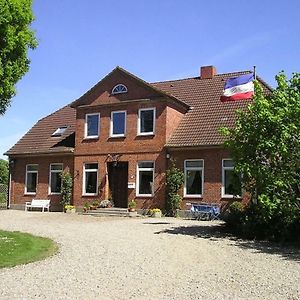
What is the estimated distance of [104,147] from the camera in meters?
27.6

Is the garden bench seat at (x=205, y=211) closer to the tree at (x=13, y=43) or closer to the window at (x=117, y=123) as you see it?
the window at (x=117, y=123)

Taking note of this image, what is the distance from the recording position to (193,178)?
2525 cm

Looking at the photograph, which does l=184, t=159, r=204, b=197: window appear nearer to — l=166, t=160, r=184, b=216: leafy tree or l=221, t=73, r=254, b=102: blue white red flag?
l=166, t=160, r=184, b=216: leafy tree

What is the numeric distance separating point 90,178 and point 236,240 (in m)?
14.1

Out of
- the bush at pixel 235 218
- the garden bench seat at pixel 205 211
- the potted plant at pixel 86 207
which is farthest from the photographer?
the potted plant at pixel 86 207

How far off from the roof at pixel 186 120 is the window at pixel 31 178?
1.06m

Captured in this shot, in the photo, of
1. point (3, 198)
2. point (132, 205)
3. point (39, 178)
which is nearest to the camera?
point (132, 205)

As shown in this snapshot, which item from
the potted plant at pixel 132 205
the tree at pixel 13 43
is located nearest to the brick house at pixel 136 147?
the potted plant at pixel 132 205

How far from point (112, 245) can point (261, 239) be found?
16.9 feet

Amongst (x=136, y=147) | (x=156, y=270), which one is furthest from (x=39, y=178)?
(x=156, y=270)

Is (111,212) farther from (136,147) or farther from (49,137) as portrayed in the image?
(49,137)

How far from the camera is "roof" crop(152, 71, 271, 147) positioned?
25266 mm

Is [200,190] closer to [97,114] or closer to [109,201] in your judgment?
[109,201]

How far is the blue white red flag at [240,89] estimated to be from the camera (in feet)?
72.5
